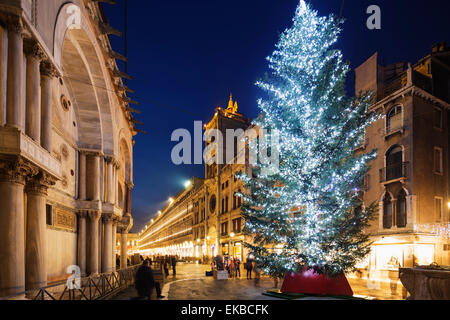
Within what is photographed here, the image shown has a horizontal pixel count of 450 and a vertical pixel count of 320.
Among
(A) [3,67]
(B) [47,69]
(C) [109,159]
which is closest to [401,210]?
(C) [109,159]

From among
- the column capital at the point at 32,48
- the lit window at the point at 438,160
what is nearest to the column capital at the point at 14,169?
the column capital at the point at 32,48

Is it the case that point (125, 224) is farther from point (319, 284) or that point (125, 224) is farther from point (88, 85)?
point (319, 284)

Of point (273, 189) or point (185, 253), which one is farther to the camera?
point (185, 253)

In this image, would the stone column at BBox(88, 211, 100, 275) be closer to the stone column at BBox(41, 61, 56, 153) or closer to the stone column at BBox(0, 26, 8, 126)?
the stone column at BBox(41, 61, 56, 153)

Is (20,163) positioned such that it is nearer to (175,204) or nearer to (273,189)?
(273,189)

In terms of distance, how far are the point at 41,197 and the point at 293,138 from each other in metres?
8.85

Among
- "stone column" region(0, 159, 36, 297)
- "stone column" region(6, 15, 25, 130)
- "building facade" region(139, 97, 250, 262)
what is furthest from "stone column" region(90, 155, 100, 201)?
"building facade" region(139, 97, 250, 262)

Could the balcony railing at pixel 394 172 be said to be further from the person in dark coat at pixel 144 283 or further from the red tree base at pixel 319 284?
the person in dark coat at pixel 144 283

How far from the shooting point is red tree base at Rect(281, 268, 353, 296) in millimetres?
12203

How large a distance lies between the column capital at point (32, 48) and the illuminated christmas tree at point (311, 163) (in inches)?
311

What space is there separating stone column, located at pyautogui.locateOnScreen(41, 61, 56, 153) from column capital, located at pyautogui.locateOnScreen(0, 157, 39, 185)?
1537 mm

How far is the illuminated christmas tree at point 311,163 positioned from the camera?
40.9 ft
